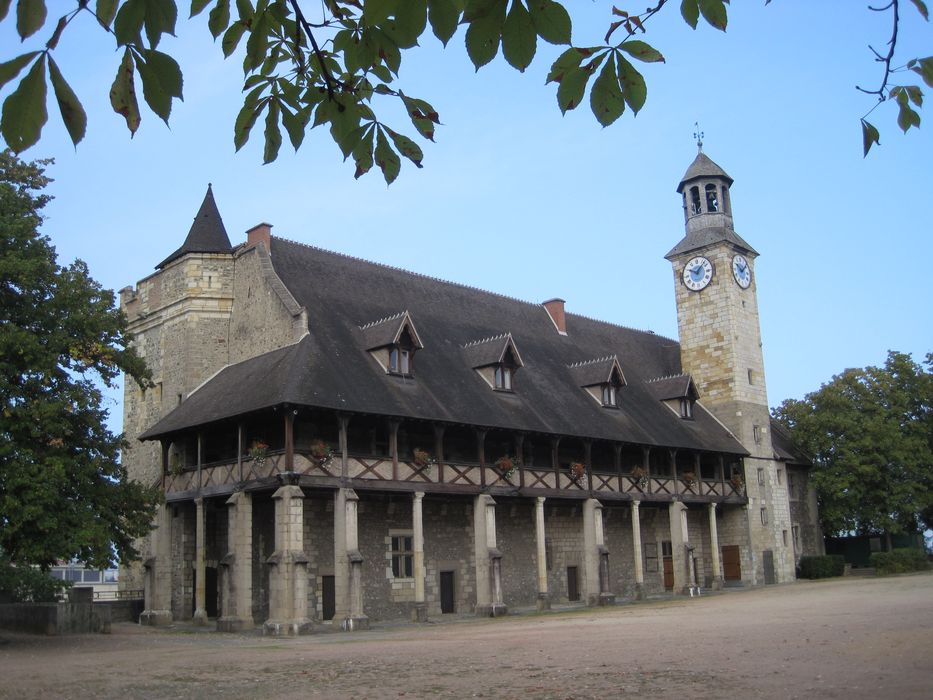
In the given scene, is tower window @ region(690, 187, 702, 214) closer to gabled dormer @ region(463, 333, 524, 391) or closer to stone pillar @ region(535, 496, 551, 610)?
gabled dormer @ region(463, 333, 524, 391)

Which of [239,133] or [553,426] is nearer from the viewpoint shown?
[239,133]

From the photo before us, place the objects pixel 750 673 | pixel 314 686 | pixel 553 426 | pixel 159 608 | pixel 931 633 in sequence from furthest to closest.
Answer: pixel 553 426 < pixel 159 608 < pixel 931 633 < pixel 314 686 < pixel 750 673

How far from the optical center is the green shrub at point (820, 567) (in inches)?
1491

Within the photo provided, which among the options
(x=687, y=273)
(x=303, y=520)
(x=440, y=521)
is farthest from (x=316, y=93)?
(x=687, y=273)

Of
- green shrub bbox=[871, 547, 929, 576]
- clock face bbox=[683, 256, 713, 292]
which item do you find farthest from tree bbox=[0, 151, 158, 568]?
green shrub bbox=[871, 547, 929, 576]

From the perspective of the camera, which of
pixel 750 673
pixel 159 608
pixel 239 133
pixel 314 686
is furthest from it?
pixel 159 608

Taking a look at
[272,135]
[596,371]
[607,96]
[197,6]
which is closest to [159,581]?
[596,371]

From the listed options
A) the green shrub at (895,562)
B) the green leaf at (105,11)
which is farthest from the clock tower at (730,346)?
the green leaf at (105,11)

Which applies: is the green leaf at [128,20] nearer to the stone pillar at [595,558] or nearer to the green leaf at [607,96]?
the green leaf at [607,96]

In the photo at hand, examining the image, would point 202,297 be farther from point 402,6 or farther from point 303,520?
point 402,6

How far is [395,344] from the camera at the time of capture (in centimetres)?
2558

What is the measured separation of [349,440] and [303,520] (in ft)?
7.62

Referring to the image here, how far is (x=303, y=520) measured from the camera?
2369 centimetres

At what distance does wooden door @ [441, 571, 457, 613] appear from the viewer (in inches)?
1054
